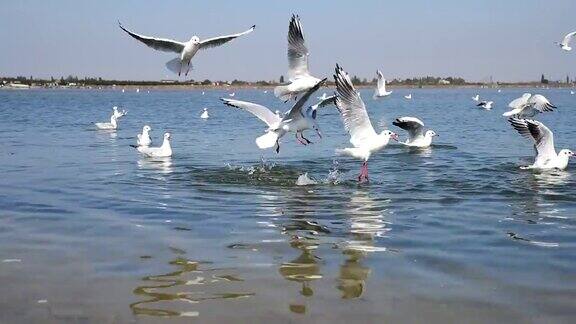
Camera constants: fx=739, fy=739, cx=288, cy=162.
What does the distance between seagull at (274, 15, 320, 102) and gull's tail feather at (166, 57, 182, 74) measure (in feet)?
6.24

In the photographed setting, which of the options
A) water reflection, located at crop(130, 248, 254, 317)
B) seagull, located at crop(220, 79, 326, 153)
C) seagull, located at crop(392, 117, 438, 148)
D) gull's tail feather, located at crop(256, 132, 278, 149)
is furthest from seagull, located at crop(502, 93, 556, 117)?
water reflection, located at crop(130, 248, 254, 317)

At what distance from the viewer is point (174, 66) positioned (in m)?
13.8

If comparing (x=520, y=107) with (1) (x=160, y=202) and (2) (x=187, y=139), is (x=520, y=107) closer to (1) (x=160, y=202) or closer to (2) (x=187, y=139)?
(2) (x=187, y=139)

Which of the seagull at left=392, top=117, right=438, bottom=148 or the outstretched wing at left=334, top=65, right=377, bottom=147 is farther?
the seagull at left=392, top=117, right=438, bottom=148

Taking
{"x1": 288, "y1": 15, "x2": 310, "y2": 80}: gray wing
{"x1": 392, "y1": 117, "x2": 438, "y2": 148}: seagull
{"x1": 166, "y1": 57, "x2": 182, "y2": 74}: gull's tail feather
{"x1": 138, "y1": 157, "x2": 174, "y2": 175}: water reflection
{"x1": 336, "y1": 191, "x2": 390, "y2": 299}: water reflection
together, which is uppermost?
{"x1": 288, "y1": 15, "x2": 310, "y2": 80}: gray wing

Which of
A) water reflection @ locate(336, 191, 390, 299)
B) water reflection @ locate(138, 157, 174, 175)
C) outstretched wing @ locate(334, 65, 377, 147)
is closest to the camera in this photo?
water reflection @ locate(336, 191, 390, 299)

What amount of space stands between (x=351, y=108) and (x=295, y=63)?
2.46m

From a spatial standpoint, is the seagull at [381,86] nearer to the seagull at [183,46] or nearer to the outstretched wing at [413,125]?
the outstretched wing at [413,125]

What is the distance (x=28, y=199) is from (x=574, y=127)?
2376 centimetres

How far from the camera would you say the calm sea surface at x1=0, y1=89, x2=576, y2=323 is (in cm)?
540

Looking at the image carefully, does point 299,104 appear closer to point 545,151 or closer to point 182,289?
point 545,151

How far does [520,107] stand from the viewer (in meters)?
21.0

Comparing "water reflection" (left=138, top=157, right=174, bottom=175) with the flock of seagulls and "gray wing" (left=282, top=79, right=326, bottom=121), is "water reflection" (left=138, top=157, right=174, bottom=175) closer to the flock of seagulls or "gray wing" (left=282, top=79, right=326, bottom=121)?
the flock of seagulls

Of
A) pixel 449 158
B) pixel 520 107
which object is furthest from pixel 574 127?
pixel 449 158
